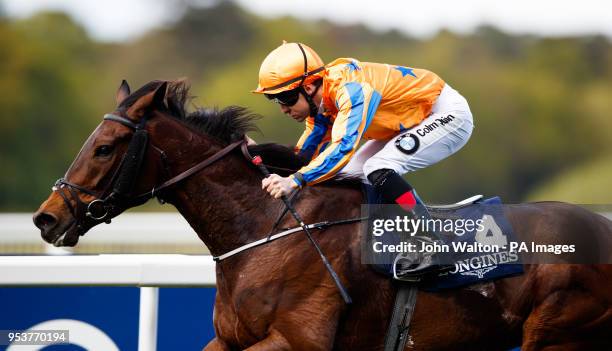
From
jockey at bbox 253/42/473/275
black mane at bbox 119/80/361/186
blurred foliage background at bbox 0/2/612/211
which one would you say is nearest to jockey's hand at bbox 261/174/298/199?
jockey at bbox 253/42/473/275

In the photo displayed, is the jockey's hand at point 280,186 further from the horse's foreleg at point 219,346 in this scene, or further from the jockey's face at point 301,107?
the horse's foreleg at point 219,346

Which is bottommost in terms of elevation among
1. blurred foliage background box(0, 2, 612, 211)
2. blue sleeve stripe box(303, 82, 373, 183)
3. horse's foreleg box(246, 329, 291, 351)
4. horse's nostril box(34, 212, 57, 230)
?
blurred foliage background box(0, 2, 612, 211)

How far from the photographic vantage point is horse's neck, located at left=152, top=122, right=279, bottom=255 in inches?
165

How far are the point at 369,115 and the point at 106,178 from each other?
1.09 meters

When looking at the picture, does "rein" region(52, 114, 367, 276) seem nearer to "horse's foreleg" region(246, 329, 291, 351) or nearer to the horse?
the horse

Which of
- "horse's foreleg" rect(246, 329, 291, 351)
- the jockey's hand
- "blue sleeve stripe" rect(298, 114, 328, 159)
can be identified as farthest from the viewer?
"blue sleeve stripe" rect(298, 114, 328, 159)

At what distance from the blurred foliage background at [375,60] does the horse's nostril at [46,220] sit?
19.5m

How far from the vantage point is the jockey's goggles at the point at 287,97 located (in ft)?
14.0

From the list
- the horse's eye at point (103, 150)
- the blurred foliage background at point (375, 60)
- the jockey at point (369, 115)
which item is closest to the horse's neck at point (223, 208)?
the jockey at point (369, 115)

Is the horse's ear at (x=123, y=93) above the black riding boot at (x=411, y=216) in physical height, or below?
above

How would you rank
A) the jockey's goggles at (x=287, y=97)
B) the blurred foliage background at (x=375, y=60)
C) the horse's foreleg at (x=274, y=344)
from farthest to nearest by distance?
1. the blurred foliage background at (x=375, y=60)
2. the jockey's goggles at (x=287, y=97)
3. the horse's foreleg at (x=274, y=344)

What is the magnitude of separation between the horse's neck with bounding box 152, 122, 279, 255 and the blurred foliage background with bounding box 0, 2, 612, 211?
19244mm

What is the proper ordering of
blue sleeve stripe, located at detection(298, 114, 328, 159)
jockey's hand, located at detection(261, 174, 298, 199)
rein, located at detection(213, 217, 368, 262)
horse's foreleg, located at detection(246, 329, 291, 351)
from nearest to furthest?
1. horse's foreleg, located at detection(246, 329, 291, 351)
2. jockey's hand, located at detection(261, 174, 298, 199)
3. rein, located at detection(213, 217, 368, 262)
4. blue sleeve stripe, located at detection(298, 114, 328, 159)

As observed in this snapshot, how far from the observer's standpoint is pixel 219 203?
13.8 feet
